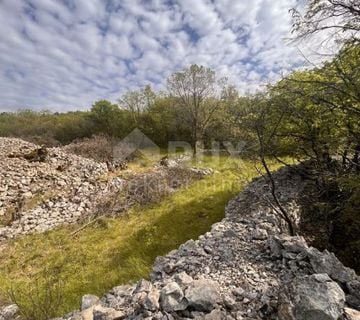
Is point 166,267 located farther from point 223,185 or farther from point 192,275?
point 223,185

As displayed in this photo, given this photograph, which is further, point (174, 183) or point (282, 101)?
point (174, 183)

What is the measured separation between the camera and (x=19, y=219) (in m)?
7.35

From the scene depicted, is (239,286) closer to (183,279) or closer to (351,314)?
(183,279)

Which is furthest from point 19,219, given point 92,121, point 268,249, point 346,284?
point 92,121

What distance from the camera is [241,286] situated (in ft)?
8.49

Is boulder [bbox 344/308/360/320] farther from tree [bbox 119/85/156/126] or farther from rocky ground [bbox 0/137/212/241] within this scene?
tree [bbox 119/85/156/126]

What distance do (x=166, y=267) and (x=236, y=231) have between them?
52.8 inches

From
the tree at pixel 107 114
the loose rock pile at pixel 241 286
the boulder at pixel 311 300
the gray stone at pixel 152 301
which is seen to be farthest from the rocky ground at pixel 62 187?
the tree at pixel 107 114

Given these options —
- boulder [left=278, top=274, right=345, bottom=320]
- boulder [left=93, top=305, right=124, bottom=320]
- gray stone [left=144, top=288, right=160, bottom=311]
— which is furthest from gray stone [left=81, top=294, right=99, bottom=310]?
boulder [left=278, top=274, right=345, bottom=320]

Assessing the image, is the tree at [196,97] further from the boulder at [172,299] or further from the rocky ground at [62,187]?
the boulder at [172,299]

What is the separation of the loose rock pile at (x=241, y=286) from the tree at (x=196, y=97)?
1438 centimetres

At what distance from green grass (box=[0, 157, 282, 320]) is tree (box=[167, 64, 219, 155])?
9878 mm

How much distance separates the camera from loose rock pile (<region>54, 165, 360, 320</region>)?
7.16ft

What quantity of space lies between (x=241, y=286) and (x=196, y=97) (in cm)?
1578
